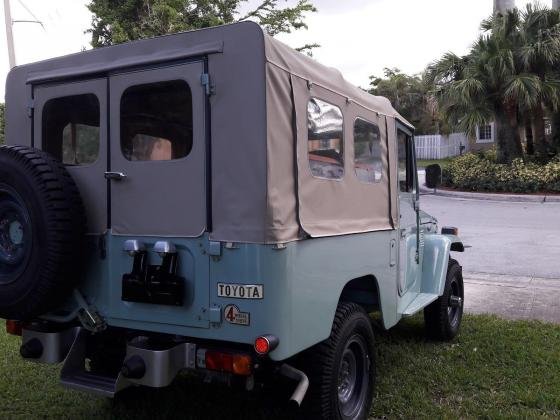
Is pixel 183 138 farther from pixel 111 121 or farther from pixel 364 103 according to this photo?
pixel 364 103

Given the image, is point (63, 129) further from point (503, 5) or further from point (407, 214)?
point (503, 5)

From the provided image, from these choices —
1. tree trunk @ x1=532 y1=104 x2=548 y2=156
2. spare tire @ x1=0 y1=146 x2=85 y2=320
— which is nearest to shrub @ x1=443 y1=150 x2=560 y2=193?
tree trunk @ x1=532 y1=104 x2=548 y2=156

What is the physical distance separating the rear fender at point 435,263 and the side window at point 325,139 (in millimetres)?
2013

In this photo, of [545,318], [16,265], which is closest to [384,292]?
[16,265]

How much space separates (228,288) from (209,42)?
4.26 feet

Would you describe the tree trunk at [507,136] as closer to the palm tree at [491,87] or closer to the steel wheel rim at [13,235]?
the palm tree at [491,87]

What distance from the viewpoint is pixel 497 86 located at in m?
19.5

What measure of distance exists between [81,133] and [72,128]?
8 centimetres

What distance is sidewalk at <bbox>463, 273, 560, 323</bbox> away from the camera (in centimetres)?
654

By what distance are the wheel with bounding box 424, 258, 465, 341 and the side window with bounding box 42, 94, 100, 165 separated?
137 inches

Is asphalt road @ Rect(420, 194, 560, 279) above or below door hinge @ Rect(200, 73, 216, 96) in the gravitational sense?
below

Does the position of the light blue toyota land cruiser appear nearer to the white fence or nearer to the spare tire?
the spare tire

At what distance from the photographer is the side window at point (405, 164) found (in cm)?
486

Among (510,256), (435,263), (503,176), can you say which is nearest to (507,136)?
(503,176)
